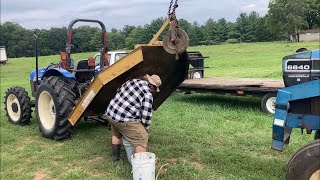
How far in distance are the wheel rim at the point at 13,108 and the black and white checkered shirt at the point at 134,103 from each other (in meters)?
4.40

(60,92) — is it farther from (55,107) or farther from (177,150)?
(177,150)

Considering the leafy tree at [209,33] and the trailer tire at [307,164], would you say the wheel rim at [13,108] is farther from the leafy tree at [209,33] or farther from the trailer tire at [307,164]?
the leafy tree at [209,33]

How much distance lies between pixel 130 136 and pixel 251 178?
5.24ft

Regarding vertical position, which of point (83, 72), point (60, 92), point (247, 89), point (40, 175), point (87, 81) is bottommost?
point (40, 175)

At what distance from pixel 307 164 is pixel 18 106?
6.73m

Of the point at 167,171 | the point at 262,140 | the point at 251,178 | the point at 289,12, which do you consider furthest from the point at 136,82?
the point at 289,12

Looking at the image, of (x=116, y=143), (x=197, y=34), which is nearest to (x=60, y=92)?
(x=116, y=143)

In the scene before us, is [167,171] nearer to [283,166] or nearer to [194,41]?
[283,166]

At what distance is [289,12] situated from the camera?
76.8 metres

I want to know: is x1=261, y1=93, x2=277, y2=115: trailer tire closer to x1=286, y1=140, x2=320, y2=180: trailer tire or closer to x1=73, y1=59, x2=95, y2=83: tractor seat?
x1=73, y1=59, x2=95, y2=83: tractor seat

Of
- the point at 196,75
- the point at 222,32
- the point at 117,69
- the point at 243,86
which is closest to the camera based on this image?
the point at 117,69

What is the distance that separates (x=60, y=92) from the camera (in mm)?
7156

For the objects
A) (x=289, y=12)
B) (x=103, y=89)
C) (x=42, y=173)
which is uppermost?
(x=289, y=12)

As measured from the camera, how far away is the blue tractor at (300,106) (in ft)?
12.9
